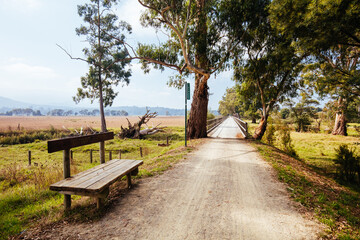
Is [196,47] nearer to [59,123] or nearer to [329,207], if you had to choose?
[329,207]

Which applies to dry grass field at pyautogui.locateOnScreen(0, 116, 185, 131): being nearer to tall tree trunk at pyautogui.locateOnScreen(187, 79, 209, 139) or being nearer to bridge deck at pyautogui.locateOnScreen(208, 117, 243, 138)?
bridge deck at pyautogui.locateOnScreen(208, 117, 243, 138)

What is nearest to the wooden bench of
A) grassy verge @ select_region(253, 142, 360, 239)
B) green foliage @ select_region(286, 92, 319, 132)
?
grassy verge @ select_region(253, 142, 360, 239)

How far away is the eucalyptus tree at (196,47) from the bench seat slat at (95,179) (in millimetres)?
9068

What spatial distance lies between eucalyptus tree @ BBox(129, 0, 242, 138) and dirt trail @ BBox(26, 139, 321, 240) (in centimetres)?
828

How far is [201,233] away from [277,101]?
14208mm

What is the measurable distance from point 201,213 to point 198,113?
33.2ft

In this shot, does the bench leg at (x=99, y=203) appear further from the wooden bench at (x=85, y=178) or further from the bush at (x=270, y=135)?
the bush at (x=270, y=135)

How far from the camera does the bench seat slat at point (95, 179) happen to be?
296 cm

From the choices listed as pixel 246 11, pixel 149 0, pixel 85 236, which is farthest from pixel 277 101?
pixel 85 236

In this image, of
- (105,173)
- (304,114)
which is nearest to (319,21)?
(105,173)

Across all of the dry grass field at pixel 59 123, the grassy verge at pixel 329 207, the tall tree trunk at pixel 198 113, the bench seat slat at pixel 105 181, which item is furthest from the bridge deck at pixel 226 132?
the bench seat slat at pixel 105 181

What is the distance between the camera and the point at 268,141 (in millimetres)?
13531

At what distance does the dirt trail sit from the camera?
278 centimetres

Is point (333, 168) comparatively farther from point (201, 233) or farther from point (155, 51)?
point (155, 51)
